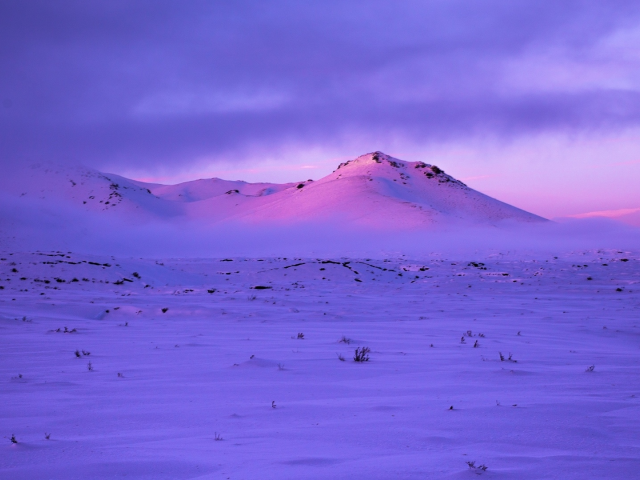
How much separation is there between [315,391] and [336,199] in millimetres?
62735

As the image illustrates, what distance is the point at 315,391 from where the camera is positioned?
535 centimetres

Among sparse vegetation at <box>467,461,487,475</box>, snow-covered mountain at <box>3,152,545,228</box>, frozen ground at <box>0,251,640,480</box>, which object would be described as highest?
snow-covered mountain at <box>3,152,545,228</box>

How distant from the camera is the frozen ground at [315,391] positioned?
3.42 metres

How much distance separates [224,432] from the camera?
4.04 m

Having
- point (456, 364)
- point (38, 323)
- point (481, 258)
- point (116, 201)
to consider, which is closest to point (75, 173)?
point (116, 201)

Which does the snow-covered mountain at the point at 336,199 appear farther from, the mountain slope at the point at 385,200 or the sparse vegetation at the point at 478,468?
the sparse vegetation at the point at 478,468

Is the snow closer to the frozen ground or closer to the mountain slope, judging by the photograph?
the frozen ground

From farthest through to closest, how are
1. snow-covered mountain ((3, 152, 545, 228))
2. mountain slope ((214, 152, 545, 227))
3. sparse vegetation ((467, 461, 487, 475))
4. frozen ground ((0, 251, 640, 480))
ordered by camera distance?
snow-covered mountain ((3, 152, 545, 228))
mountain slope ((214, 152, 545, 227))
frozen ground ((0, 251, 640, 480))
sparse vegetation ((467, 461, 487, 475))

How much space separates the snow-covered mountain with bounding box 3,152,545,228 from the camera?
6219cm

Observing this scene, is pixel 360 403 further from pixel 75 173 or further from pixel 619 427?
pixel 75 173

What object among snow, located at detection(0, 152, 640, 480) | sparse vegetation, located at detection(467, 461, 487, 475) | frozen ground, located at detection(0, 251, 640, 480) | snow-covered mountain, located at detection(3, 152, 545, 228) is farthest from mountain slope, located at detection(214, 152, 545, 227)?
sparse vegetation, located at detection(467, 461, 487, 475)

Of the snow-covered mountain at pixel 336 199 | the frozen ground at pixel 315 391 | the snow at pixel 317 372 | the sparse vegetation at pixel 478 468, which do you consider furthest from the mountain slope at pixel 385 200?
the sparse vegetation at pixel 478 468

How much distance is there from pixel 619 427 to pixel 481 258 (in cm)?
2866

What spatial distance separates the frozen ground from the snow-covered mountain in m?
44.9
